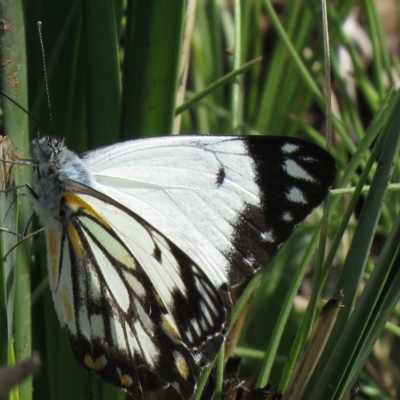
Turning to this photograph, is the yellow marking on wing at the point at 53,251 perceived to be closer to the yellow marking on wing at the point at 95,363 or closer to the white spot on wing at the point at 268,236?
the yellow marking on wing at the point at 95,363

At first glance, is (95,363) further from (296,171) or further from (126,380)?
(296,171)

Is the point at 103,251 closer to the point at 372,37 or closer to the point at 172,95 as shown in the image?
the point at 172,95

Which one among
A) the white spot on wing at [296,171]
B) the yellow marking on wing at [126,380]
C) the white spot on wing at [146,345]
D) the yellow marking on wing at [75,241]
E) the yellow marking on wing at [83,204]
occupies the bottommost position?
the yellow marking on wing at [126,380]

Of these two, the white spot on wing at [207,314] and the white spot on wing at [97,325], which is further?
the white spot on wing at [97,325]

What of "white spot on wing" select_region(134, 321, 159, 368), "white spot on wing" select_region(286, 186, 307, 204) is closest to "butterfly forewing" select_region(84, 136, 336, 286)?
"white spot on wing" select_region(286, 186, 307, 204)

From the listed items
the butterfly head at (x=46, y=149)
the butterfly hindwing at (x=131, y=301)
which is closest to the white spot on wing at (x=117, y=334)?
the butterfly hindwing at (x=131, y=301)

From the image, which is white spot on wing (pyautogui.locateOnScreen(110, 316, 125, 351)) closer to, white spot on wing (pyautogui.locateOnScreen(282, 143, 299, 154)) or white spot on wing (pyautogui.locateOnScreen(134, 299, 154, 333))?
white spot on wing (pyautogui.locateOnScreen(134, 299, 154, 333))

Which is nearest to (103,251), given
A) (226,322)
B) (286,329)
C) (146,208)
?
(146,208)

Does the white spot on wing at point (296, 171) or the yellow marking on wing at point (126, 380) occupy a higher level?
the white spot on wing at point (296, 171)
